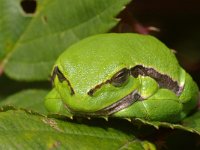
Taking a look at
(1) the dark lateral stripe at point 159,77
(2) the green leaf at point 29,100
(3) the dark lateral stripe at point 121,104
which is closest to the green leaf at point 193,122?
(1) the dark lateral stripe at point 159,77

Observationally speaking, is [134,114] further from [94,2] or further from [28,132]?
[94,2]

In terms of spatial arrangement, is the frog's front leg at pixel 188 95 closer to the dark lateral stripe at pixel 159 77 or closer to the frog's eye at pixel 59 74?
the dark lateral stripe at pixel 159 77


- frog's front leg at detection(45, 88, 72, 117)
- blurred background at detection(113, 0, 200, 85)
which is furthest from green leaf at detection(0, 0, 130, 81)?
blurred background at detection(113, 0, 200, 85)

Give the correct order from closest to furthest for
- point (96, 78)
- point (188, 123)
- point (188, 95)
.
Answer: point (96, 78) < point (188, 123) < point (188, 95)

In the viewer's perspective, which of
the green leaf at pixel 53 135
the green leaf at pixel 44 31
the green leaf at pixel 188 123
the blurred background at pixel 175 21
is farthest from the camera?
the blurred background at pixel 175 21

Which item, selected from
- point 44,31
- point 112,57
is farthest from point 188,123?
point 44,31

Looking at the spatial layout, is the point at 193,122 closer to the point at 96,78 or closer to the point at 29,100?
the point at 96,78

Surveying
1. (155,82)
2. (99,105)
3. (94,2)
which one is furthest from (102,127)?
(94,2)
